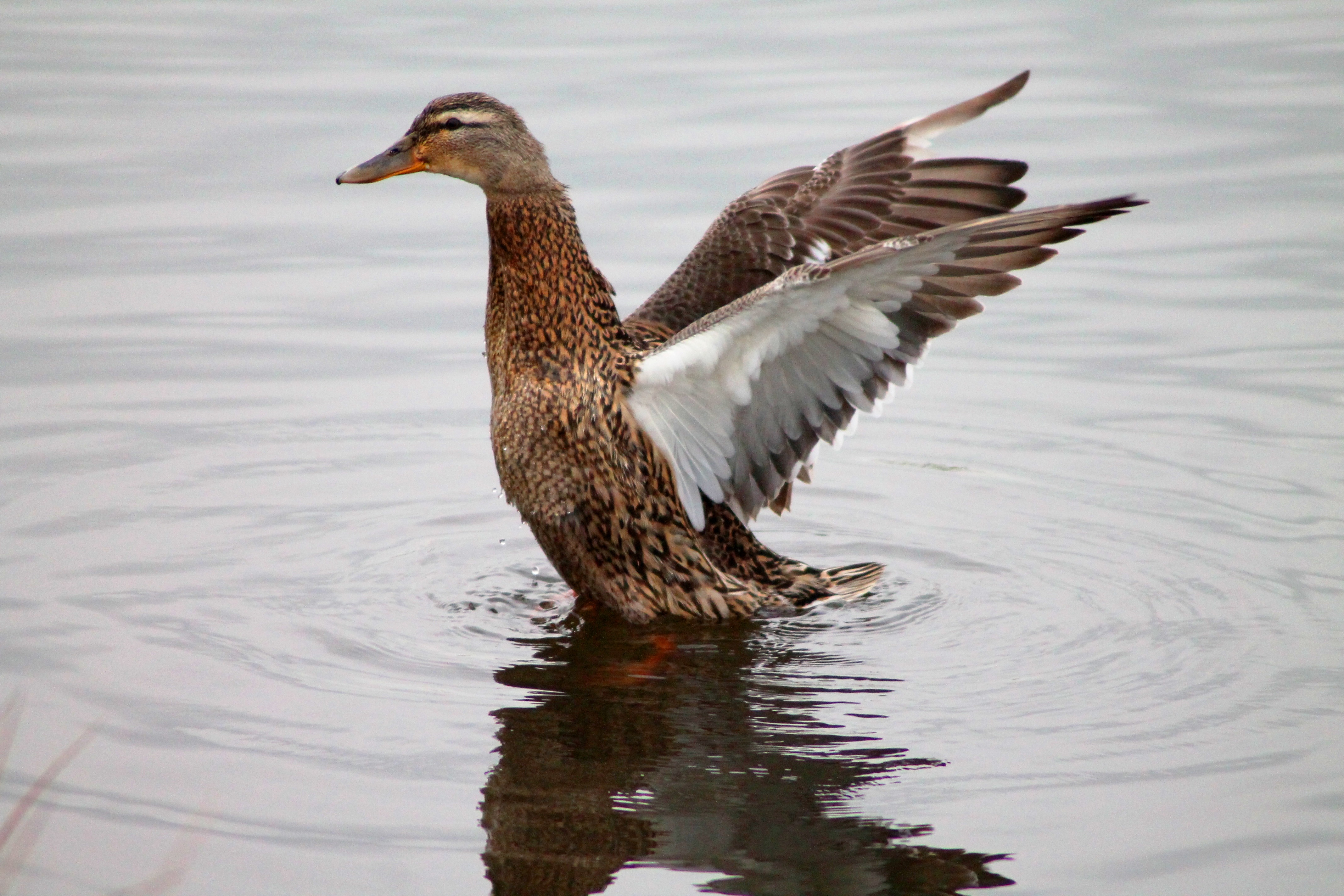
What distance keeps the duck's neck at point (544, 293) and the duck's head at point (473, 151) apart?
0.21 ft

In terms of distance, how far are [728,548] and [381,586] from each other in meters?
1.32

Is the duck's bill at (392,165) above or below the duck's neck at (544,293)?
above

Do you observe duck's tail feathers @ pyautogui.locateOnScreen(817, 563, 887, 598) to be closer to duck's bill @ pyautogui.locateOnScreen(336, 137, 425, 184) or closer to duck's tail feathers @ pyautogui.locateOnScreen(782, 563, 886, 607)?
duck's tail feathers @ pyautogui.locateOnScreen(782, 563, 886, 607)

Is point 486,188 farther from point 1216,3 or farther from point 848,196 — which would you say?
point 1216,3

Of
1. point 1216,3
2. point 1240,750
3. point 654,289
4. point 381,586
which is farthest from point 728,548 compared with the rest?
point 1216,3

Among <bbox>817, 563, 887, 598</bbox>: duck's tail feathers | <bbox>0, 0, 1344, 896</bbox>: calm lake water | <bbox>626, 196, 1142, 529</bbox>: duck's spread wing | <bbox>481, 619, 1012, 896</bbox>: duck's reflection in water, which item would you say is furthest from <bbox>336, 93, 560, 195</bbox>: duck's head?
<bbox>817, 563, 887, 598</bbox>: duck's tail feathers

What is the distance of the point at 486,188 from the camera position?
6512mm

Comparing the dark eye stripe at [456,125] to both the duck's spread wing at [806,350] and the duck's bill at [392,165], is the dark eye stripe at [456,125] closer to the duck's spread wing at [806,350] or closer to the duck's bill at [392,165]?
the duck's bill at [392,165]

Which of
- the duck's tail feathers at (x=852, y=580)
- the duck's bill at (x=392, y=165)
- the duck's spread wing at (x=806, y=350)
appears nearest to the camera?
the duck's spread wing at (x=806, y=350)

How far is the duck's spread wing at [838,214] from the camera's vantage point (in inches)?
283

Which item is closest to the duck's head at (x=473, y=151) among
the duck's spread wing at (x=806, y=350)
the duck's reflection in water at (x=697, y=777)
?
the duck's spread wing at (x=806, y=350)

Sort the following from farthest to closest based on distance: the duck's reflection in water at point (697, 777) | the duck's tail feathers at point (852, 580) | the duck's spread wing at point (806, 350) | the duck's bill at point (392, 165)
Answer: the duck's tail feathers at point (852, 580), the duck's bill at point (392, 165), the duck's spread wing at point (806, 350), the duck's reflection in water at point (697, 777)

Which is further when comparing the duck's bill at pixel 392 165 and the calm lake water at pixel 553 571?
the duck's bill at pixel 392 165

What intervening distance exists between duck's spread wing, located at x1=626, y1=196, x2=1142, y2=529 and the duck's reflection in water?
0.66m
